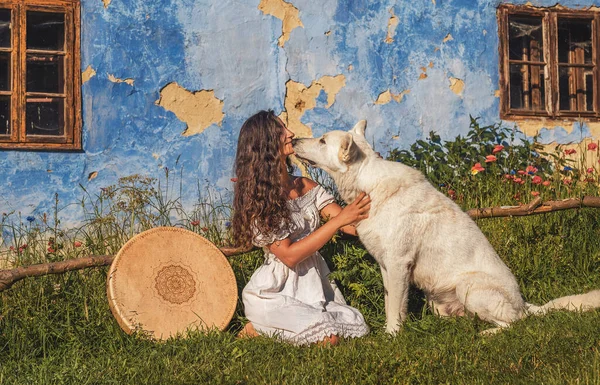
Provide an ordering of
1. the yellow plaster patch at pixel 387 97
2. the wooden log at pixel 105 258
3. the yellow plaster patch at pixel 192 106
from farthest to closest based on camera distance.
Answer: the yellow plaster patch at pixel 387 97 < the yellow plaster patch at pixel 192 106 < the wooden log at pixel 105 258

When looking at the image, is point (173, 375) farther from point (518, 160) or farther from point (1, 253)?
point (518, 160)

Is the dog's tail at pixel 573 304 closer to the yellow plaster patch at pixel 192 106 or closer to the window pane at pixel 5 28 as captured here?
the yellow plaster patch at pixel 192 106

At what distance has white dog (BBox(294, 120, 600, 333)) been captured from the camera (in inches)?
191

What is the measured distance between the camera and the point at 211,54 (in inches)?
310

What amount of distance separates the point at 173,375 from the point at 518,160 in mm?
5224

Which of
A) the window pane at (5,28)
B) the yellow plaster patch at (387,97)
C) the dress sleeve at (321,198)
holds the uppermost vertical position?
the window pane at (5,28)

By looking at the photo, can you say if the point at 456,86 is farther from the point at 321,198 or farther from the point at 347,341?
the point at 347,341

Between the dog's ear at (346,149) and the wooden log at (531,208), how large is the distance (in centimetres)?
116

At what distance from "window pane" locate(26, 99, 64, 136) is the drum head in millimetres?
3064

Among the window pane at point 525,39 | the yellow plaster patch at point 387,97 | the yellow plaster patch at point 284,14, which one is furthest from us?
the window pane at point 525,39

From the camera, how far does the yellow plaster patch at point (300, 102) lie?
8.04 m

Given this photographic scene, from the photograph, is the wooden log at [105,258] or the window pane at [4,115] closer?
the wooden log at [105,258]

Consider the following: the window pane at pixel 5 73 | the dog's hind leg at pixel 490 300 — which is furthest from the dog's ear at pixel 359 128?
the window pane at pixel 5 73

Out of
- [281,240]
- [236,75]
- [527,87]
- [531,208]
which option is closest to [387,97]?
[236,75]
